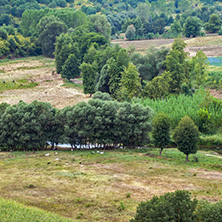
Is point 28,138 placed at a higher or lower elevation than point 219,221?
lower

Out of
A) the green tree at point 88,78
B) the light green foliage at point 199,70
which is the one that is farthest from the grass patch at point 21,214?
the light green foliage at point 199,70

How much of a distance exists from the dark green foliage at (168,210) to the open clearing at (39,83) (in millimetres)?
57772

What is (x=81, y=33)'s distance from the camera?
116375 millimetres

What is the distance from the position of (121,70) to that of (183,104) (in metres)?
19.0

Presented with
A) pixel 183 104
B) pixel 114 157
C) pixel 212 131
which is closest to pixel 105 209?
pixel 114 157

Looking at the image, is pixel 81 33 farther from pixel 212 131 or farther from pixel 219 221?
pixel 219 221

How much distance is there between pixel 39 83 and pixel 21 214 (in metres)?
76.7

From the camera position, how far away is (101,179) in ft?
127

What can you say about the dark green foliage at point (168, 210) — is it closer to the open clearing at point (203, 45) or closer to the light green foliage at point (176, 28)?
the open clearing at point (203, 45)

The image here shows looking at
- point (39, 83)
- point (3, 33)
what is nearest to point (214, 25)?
point (3, 33)

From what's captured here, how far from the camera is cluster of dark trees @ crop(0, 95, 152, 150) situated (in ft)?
168

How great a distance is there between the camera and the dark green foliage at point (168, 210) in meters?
21.7

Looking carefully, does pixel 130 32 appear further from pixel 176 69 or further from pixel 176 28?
pixel 176 69

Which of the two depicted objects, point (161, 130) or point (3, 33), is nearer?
point (161, 130)
